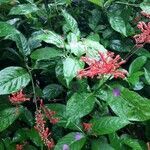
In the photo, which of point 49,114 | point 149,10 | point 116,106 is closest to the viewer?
point 116,106

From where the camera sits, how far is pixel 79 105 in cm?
111

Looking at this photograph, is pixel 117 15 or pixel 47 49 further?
pixel 117 15

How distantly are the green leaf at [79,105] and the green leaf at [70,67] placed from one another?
100 millimetres

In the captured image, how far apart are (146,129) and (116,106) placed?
0.36 metres

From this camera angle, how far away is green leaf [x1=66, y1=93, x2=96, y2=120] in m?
1.08

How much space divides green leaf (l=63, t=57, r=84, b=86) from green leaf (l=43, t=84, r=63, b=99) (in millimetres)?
251

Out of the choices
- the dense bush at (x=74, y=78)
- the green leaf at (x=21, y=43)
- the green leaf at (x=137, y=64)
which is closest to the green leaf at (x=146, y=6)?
the dense bush at (x=74, y=78)

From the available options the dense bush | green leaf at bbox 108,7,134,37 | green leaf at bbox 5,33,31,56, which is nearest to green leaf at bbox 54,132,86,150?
the dense bush

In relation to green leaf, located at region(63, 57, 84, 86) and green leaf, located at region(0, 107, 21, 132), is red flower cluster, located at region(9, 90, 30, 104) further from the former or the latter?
green leaf, located at region(63, 57, 84, 86)

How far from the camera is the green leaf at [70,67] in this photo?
1.04 meters

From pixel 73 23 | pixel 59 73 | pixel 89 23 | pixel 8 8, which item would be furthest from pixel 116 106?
pixel 8 8

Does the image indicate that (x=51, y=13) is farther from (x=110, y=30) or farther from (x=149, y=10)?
(x=149, y=10)

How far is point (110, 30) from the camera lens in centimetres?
144

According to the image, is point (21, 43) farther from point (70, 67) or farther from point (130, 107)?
point (130, 107)
